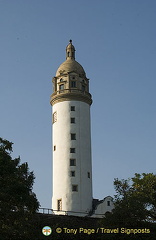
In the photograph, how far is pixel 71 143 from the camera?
222 ft

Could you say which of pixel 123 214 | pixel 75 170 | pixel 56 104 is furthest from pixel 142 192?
pixel 56 104

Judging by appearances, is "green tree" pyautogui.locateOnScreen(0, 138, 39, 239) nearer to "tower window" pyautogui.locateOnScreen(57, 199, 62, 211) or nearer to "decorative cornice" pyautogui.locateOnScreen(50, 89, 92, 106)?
"tower window" pyautogui.locateOnScreen(57, 199, 62, 211)

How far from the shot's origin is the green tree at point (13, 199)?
34.2 metres

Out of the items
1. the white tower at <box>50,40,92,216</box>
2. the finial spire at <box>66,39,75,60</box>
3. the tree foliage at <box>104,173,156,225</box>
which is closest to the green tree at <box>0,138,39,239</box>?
the tree foliage at <box>104,173,156,225</box>

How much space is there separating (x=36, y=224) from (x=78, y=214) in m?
25.1

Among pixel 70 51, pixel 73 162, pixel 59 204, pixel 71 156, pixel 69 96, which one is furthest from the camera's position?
pixel 70 51

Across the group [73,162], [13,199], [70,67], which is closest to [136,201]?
[13,199]

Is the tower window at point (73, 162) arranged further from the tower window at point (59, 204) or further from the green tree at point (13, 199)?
the green tree at point (13, 199)

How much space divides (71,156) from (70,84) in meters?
13.2

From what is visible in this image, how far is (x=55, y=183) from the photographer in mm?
67125

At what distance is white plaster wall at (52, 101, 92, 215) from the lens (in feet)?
214

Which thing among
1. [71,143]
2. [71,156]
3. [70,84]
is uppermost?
[70,84]

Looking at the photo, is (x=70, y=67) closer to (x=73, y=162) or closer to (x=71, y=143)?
(x=71, y=143)

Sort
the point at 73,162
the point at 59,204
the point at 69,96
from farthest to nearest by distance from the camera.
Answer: the point at 69,96
the point at 73,162
the point at 59,204
